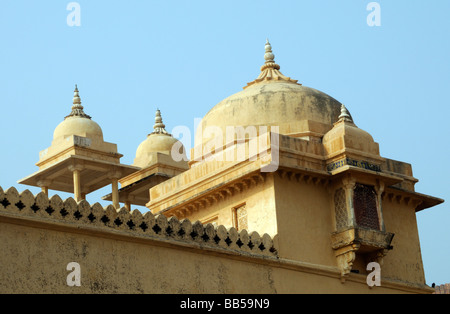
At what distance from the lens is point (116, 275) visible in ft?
48.8

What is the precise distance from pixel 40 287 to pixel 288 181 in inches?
210

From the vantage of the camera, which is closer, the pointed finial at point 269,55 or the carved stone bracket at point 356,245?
the carved stone bracket at point 356,245

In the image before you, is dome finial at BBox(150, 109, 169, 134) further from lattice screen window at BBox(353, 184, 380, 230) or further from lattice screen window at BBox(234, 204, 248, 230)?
lattice screen window at BBox(353, 184, 380, 230)

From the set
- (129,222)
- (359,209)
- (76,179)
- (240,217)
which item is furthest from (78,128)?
(129,222)

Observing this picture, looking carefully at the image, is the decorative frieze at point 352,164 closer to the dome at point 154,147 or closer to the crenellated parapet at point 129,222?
the crenellated parapet at point 129,222

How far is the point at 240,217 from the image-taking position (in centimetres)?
1803

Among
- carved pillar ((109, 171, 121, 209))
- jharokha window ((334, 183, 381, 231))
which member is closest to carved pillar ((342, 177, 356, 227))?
jharokha window ((334, 183, 381, 231))

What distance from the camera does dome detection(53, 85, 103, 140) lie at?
22794 millimetres

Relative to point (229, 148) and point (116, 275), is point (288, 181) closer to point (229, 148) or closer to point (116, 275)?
point (229, 148)

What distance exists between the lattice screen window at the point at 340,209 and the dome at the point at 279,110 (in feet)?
4.86

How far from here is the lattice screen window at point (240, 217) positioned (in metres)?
17.9

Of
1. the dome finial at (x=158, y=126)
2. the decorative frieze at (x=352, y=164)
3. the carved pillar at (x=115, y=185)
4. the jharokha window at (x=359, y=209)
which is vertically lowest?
the jharokha window at (x=359, y=209)

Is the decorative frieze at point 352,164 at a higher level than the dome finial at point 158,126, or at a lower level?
lower

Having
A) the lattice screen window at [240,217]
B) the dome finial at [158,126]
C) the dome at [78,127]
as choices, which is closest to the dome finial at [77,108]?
the dome at [78,127]
